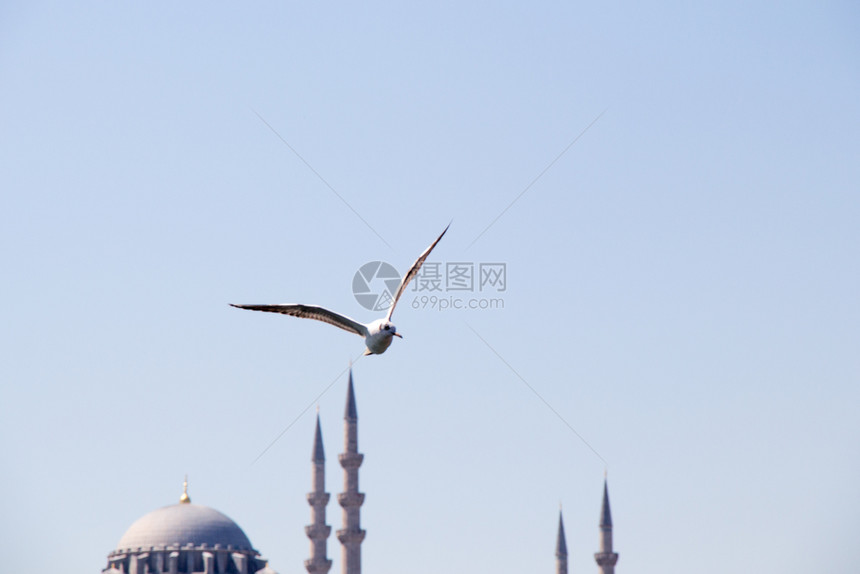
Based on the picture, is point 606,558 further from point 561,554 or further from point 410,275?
point 410,275

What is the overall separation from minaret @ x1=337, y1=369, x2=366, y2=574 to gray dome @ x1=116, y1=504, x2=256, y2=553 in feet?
54.6

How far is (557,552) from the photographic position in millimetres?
103000

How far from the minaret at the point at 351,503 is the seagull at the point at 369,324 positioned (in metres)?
69.1

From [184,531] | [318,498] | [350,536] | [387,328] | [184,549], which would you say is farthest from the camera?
[184,531]

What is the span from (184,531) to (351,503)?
65.9ft

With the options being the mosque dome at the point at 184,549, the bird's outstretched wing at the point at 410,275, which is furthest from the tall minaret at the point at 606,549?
the bird's outstretched wing at the point at 410,275

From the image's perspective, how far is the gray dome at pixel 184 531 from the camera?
117562 mm

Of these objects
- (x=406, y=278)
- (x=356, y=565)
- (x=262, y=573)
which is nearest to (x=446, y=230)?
(x=406, y=278)

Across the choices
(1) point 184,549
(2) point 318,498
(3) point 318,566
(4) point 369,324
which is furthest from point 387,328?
(1) point 184,549

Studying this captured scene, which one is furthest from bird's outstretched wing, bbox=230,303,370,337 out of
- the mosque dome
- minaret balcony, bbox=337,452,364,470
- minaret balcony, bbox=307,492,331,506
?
the mosque dome

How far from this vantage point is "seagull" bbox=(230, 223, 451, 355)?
31.9 meters

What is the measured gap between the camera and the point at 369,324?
32375 mm

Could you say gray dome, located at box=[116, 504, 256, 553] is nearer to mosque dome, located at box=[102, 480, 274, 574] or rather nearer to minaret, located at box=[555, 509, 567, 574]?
mosque dome, located at box=[102, 480, 274, 574]

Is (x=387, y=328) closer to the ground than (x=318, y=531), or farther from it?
closer to the ground
